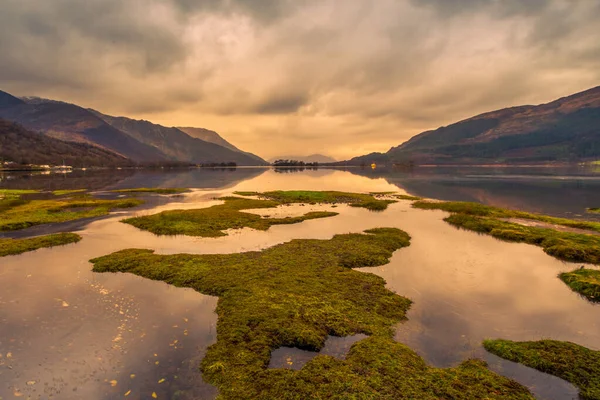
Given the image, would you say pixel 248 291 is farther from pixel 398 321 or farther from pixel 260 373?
pixel 398 321

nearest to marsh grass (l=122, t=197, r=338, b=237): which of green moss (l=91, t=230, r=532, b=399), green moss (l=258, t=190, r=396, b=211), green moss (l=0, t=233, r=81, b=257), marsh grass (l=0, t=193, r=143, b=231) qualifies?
green moss (l=0, t=233, r=81, b=257)

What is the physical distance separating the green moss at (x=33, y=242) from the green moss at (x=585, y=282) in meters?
47.9

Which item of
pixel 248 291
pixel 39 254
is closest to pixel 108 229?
pixel 39 254

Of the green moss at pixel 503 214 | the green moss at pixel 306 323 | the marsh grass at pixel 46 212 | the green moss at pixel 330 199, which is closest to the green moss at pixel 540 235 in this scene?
the green moss at pixel 503 214

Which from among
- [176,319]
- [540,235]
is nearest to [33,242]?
[176,319]

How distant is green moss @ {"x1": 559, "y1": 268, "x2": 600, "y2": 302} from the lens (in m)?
21.9

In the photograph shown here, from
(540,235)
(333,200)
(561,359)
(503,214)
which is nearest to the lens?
(561,359)

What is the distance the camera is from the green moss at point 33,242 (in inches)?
1179

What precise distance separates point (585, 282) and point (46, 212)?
230ft

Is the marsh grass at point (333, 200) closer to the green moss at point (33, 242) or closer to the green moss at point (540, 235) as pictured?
the green moss at point (540, 235)

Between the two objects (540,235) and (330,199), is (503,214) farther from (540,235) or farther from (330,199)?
(330,199)

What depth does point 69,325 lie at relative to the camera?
665 inches

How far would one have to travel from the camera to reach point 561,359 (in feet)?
46.0

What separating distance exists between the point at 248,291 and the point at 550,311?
65.2ft
